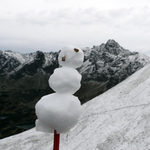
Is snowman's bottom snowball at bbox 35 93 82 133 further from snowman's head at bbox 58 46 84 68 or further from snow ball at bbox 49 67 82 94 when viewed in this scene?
snowman's head at bbox 58 46 84 68

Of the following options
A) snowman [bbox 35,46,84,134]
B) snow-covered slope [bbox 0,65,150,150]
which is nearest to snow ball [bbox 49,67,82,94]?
snowman [bbox 35,46,84,134]

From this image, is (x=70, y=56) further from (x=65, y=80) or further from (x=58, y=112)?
(x=58, y=112)

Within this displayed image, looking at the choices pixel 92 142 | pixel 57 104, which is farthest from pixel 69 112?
pixel 92 142

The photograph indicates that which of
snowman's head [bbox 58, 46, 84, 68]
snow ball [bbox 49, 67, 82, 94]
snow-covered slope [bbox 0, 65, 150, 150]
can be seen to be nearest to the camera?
snow ball [bbox 49, 67, 82, 94]

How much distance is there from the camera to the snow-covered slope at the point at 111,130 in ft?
59.1

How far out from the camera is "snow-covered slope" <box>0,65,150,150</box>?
1801cm

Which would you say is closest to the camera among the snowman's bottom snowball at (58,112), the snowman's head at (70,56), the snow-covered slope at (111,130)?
the snowman's bottom snowball at (58,112)

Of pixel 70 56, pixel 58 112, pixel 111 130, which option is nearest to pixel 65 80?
pixel 70 56

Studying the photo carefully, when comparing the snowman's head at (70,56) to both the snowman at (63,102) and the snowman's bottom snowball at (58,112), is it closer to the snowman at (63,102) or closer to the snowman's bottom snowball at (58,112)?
the snowman at (63,102)

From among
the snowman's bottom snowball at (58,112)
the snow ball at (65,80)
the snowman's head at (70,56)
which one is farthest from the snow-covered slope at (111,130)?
the snowman's head at (70,56)

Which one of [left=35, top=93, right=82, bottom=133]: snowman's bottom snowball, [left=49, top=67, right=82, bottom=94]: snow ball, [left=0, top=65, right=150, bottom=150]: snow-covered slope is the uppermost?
[left=49, top=67, right=82, bottom=94]: snow ball

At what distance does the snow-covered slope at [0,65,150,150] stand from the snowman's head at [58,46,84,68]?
40.7ft

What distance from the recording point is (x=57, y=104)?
6.23 meters

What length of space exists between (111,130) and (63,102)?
17.3 m
